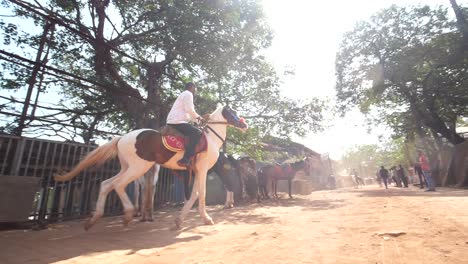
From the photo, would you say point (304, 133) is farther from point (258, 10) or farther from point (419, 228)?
point (419, 228)

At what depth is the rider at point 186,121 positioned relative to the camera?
213 inches

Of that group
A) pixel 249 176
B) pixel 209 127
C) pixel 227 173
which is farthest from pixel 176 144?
pixel 249 176

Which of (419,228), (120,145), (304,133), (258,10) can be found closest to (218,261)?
(419,228)

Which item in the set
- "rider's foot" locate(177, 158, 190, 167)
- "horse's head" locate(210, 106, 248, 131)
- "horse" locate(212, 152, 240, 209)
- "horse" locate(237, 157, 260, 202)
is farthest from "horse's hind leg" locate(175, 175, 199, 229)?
"horse" locate(237, 157, 260, 202)

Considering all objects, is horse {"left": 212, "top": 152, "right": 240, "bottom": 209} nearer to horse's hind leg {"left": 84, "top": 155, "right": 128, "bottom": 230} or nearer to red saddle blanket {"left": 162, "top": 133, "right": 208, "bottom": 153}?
red saddle blanket {"left": 162, "top": 133, "right": 208, "bottom": 153}

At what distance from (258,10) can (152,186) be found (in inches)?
409

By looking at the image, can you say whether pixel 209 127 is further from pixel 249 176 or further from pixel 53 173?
pixel 249 176

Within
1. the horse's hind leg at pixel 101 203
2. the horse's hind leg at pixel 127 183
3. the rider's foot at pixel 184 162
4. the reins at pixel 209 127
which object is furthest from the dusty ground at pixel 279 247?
the reins at pixel 209 127

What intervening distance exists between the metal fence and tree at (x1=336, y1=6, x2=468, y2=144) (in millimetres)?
21995

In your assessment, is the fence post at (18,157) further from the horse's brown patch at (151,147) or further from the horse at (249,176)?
the horse at (249,176)

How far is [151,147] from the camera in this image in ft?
17.2

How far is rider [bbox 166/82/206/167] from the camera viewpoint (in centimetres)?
540

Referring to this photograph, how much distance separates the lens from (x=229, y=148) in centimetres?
1811

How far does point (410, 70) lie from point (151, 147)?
22.0 meters
